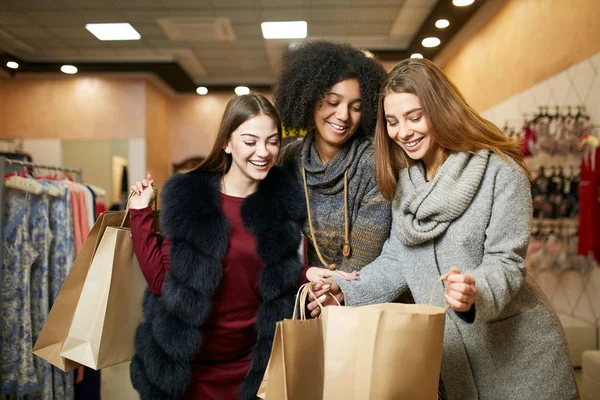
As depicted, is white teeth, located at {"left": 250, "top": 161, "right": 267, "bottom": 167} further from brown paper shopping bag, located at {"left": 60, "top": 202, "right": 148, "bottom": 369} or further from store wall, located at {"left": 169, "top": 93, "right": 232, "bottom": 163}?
store wall, located at {"left": 169, "top": 93, "right": 232, "bottom": 163}

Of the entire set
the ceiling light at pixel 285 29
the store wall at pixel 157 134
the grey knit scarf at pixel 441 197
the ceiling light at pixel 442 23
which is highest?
the ceiling light at pixel 442 23

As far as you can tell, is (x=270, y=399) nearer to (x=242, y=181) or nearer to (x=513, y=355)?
(x=513, y=355)

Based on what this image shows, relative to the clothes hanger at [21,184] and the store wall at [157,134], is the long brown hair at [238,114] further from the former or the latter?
the store wall at [157,134]

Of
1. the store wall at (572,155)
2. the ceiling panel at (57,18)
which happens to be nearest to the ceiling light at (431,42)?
the store wall at (572,155)

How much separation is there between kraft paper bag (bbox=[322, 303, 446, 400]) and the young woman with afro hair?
1.72 feet

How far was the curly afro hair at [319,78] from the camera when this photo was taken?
1.76 metres

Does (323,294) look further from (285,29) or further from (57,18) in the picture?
(285,29)

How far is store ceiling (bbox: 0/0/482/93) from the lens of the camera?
3.28 metres

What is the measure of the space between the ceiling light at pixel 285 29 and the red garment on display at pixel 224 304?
3.18 m

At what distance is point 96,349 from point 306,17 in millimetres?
3415

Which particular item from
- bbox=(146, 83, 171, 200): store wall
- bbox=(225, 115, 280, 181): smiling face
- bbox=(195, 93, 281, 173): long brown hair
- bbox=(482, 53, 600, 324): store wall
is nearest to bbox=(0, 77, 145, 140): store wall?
bbox=(146, 83, 171, 200): store wall

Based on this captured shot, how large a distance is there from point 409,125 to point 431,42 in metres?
4.88

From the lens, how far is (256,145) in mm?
1672

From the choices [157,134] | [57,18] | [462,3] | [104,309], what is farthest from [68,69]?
[104,309]
